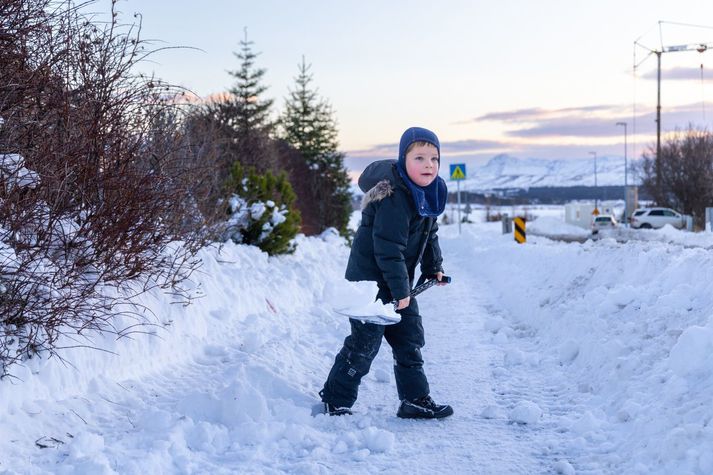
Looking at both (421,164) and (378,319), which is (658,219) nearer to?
(421,164)

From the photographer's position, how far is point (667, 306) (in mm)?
5617

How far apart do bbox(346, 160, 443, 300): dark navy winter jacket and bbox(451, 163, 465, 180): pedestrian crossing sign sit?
66.8 ft

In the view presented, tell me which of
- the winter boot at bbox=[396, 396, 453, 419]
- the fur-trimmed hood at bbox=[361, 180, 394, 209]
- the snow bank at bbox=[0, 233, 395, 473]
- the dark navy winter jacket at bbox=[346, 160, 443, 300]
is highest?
the fur-trimmed hood at bbox=[361, 180, 394, 209]

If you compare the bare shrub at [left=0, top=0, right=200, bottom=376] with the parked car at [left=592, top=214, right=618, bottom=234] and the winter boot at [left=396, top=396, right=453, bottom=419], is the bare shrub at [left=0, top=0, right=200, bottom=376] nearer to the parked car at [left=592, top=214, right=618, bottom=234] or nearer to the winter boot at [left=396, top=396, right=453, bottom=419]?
the winter boot at [left=396, top=396, right=453, bottom=419]

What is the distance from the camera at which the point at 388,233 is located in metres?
4.52

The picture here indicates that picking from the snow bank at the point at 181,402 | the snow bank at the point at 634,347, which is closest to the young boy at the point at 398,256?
the snow bank at the point at 181,402

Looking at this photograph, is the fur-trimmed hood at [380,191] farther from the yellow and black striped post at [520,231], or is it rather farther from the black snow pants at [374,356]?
the yellow and black striped post at [520,231]

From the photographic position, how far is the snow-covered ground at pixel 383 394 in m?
3.68

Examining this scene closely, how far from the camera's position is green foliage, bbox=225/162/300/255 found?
34.7ft

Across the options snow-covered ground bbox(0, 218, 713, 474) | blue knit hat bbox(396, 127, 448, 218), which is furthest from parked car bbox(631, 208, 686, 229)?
blue knit hat bbox(396, 127, 448, 218)

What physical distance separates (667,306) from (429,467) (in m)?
2.99

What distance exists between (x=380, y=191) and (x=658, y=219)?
119 ft

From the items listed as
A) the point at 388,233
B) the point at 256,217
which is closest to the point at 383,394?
the point at 388,233

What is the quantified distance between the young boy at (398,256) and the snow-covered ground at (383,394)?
0.21m
